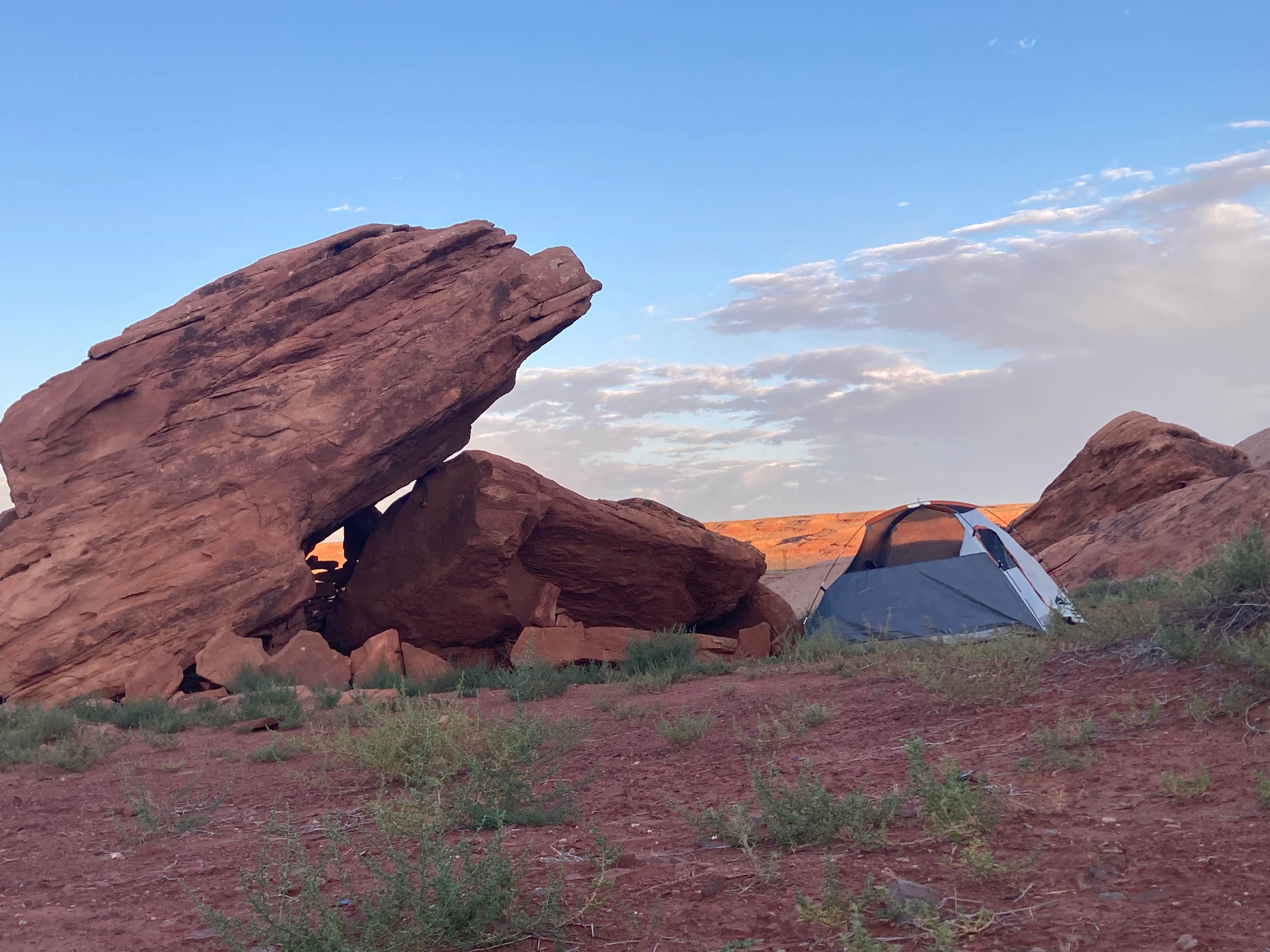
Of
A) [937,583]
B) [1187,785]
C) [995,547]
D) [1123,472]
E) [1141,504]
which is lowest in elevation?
[1187,785]

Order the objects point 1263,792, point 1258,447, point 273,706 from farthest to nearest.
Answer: point 1258,447 < point 273,706 < point 1263,792

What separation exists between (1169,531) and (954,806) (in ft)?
49.3

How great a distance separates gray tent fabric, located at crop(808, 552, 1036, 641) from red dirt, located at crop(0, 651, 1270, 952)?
4597mm

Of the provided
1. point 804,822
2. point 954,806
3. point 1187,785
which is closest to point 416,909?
point 804,822

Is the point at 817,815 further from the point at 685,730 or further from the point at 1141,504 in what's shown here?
the point at 1141,504

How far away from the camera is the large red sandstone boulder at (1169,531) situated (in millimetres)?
15617

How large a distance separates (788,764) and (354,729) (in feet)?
14.7

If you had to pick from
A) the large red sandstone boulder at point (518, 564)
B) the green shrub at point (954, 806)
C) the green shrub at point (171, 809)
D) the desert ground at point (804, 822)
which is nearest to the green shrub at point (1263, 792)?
the desert ground at point (804, 822)

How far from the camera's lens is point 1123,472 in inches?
813

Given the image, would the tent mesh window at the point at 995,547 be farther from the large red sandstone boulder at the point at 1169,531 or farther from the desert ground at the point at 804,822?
the desert ground at the point at 804,822

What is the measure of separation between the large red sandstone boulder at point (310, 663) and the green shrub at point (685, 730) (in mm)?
6595

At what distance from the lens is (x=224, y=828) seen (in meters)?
5.57

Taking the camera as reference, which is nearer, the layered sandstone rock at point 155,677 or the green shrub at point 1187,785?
the green shrub at point 1187,785

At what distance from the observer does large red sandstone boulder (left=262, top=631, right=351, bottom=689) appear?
1236 centimetres
